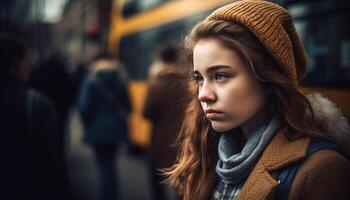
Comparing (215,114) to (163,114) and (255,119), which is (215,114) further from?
(163,114)

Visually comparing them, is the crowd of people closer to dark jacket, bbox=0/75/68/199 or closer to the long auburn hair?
the long auburn hair

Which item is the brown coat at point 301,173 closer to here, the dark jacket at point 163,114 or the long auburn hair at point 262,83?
the long auburn hair at point 262,83

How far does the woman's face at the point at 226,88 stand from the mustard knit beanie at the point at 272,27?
88mm

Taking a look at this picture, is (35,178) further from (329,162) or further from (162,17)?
(162,17)

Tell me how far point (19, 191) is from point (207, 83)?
1.81 metres

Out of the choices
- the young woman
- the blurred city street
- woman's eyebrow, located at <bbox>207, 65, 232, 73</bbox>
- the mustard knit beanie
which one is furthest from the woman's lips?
the blurred city street

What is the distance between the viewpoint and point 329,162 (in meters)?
1.42

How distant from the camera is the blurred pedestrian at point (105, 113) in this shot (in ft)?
17.3

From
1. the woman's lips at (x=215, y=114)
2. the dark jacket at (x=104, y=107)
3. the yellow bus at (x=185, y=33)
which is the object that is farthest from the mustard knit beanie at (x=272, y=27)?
the dark jacket at (x=104, y=107)

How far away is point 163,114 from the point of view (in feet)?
14.9

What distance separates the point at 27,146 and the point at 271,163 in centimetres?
180

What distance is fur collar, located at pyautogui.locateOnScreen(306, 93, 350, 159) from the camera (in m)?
1.57

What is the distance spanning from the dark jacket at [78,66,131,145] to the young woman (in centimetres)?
368

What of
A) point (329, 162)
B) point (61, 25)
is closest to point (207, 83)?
point (329, 162)
